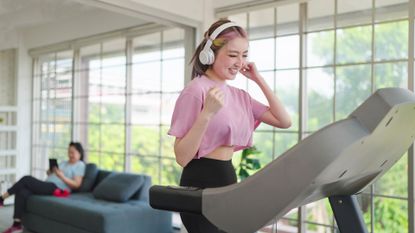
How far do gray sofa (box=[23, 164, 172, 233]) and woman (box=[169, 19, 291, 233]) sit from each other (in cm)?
246

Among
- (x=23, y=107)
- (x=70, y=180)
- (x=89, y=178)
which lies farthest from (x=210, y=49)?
(x=89, y=178)

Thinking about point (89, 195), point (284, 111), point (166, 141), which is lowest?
point (89, 195)

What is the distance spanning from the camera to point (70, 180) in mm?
4387

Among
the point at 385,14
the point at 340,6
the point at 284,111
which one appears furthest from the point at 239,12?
the point at 284,111

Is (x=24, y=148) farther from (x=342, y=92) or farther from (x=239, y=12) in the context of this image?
(x=342, y=92)

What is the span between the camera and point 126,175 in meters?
4.21

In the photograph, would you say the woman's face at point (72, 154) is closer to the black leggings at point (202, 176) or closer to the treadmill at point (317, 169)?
the black leggings at point (202, 176)

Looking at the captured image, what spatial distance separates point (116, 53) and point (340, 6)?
111 inches

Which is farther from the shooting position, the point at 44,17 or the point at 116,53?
the point at 116,53

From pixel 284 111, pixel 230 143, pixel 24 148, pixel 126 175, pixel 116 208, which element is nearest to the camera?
pixel 230 143

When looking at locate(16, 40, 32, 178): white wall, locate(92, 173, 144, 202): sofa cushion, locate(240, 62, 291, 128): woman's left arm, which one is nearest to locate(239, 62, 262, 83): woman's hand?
locate(240, 62, 291, 128): woman's left arm

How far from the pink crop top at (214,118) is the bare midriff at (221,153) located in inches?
0.6

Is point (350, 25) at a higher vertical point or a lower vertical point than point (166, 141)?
higher

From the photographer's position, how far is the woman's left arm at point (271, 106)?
4.62 feet
